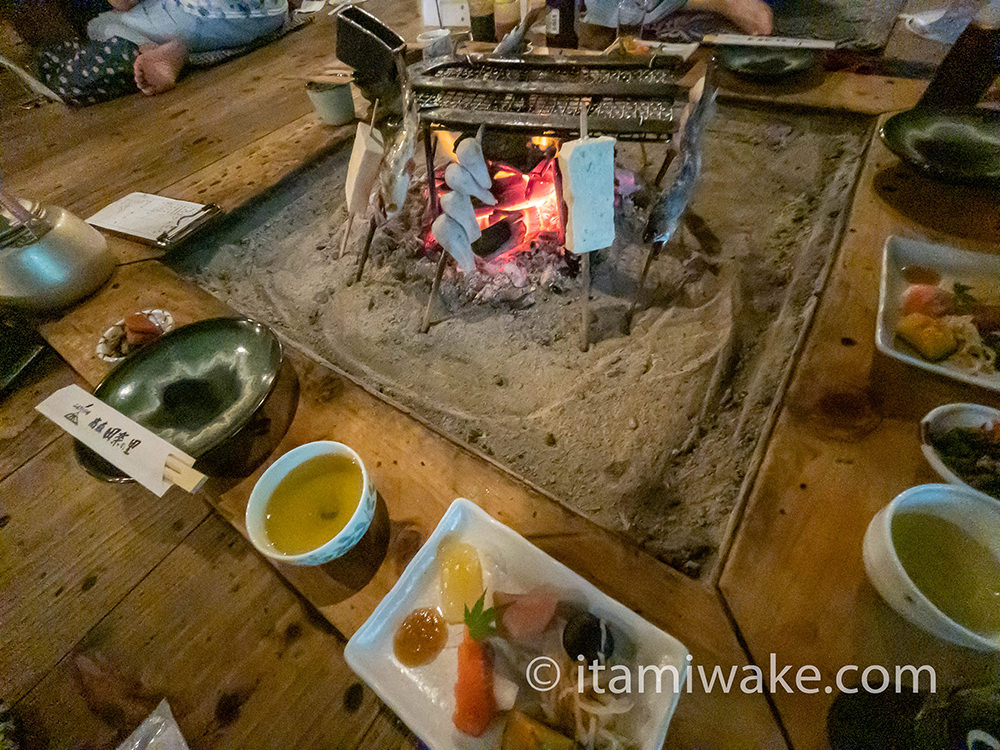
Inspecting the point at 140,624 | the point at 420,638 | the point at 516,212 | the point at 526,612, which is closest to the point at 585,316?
the point at 516,212

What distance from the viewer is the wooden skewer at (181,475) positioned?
1261 millimetres

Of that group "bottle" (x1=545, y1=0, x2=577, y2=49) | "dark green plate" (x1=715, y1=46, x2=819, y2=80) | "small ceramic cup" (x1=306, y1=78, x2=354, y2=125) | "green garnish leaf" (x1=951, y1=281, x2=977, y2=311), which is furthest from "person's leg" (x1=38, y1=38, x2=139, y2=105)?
"green garnish leaf" (x1=951, y1=281, x2=977, y2=311)

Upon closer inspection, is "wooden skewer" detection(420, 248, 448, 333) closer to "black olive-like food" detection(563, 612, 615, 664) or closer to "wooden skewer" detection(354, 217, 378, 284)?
"wooden skewer" detection(354, 217, 378, 284)

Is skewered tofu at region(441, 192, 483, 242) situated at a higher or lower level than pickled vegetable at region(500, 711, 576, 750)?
higher

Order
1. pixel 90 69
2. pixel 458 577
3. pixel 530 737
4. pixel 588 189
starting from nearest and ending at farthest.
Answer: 1. pixel 530 737
2. pixel 458 577
3. pixel 588 189
4. pixel 90 69

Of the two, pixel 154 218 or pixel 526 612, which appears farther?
pixel 154 218

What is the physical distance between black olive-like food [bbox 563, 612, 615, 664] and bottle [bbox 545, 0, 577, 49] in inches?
143

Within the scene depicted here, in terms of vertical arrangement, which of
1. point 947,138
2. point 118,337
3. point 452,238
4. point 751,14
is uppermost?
point 751,14

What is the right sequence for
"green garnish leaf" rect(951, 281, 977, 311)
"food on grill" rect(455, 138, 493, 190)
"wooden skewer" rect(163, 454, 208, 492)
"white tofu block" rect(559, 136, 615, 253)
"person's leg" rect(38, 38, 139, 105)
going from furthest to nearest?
"person's leg" rect(38, 38, 139, 105), "food on grill" rect(455, 138, 493, 190), "white tofu block" rect(559, 136, 615, 253), "green garnish leaf" rect(951, 281, 977, 311), "wooden skewer" rect(163, 454, 208, 492)

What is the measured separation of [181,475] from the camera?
128 centimetres

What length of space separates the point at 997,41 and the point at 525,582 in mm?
3035

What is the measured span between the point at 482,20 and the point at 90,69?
327cm

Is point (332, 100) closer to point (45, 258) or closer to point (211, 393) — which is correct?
point (45, 258)

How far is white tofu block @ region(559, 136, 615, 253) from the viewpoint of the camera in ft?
5.42
